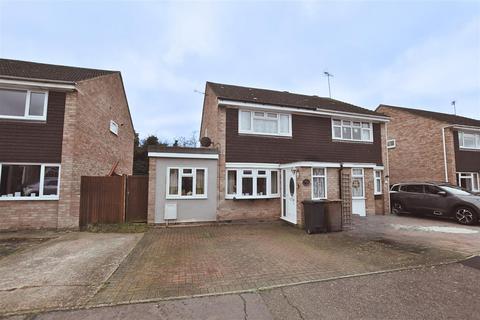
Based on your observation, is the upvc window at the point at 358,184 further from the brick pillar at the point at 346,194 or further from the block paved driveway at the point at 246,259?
the block paved driveway at the point at 246,259

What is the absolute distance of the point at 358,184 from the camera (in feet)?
39.3

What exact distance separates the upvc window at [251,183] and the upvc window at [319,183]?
1.83 meters

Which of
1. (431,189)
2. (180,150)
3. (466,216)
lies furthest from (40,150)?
(466,216)

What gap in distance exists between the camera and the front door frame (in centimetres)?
998

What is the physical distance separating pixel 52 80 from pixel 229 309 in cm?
1032

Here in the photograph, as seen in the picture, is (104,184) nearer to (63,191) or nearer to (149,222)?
(63,191)

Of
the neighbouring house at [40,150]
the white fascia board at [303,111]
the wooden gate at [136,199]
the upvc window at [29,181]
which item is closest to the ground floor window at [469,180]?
the white fascia board at [303,111]

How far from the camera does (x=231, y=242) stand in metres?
7.46

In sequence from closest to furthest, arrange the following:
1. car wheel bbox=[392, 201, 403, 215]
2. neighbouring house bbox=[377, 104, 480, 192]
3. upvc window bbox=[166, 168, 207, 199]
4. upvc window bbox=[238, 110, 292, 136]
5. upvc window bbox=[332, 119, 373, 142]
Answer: upvc window bbox=[166, 168, 207, 199] → upvc window bbox=[238, 110, 292, 136] → car wheel bbox=[392, 201, 403, 215] → upvc window bbox=[332, 119, 373, 142] → neighbouring house bbox=[377, 104, 480, 192]

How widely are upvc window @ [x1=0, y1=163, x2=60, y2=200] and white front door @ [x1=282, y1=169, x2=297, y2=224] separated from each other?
913cm

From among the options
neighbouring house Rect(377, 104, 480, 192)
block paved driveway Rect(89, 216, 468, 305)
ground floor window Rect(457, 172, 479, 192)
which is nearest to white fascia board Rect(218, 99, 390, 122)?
neighbouring house Rect(377, 104, 480, 192)

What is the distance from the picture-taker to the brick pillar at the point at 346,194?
10.2 metres

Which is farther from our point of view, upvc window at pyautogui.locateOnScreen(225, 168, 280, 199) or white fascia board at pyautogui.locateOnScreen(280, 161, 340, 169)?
upvc window at pyautogui.locateOnScreen(225, 168, 280, 199)

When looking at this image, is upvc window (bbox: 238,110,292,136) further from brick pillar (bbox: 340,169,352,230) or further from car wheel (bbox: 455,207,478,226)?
car wheel (bbox: 455,207,478,226)
